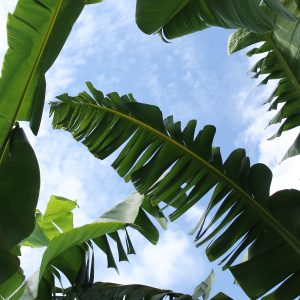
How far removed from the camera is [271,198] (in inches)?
95.0

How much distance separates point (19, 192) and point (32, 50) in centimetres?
57

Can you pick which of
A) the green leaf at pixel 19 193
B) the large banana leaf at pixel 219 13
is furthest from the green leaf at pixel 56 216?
the large banana leaf at pixel 219 13

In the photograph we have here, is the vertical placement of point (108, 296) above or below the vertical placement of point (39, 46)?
below

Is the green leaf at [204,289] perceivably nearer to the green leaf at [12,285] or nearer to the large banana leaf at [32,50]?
the green leaf at [12,285]

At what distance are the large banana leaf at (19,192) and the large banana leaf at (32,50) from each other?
0.09 metres

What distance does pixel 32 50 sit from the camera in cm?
205

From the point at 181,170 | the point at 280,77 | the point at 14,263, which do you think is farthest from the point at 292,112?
the point at 14,263

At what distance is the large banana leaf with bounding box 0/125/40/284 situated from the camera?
2135 millimetres

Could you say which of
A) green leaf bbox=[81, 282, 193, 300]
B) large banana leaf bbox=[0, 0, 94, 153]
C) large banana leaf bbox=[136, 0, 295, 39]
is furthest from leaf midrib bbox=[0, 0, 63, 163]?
green leaf bbox=[81, 282, 193, 300]

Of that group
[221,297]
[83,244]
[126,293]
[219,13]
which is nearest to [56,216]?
[83,244]

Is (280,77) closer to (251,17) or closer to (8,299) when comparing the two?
(251,17)

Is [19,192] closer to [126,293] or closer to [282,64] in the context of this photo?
[126,293]

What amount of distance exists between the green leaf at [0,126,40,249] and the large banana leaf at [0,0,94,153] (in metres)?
0.09

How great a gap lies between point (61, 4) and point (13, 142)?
57 centimetres
